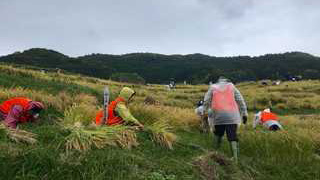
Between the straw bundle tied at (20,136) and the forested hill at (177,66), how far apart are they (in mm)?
76212

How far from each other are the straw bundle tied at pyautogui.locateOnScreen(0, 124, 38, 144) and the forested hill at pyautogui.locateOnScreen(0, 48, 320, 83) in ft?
250

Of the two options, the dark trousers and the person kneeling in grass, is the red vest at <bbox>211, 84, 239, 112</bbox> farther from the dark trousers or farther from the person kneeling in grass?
the person kneeling in grass

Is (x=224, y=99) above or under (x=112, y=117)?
above

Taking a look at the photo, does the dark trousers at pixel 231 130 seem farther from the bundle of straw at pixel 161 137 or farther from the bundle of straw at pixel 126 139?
the bundle of straw at pixel 126 139

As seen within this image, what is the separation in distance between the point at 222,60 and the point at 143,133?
5196 inches

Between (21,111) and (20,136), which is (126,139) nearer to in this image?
(20,136)

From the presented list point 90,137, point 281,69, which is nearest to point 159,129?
point 90,137

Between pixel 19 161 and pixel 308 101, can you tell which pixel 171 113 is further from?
pixel 308 101

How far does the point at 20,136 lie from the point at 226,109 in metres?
4.28

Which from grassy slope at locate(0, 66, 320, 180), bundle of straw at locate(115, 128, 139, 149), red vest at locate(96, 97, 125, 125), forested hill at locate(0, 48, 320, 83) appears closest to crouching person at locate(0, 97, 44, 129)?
grassy slope at locate(0, 66, 320, 180)

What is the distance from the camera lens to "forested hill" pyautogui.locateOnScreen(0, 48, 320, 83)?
342 feet

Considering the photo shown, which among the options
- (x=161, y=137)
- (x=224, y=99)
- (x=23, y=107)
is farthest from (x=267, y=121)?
(x=23, y=107)

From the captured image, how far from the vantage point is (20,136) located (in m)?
8.16

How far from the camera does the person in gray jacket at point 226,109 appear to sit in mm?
10609
